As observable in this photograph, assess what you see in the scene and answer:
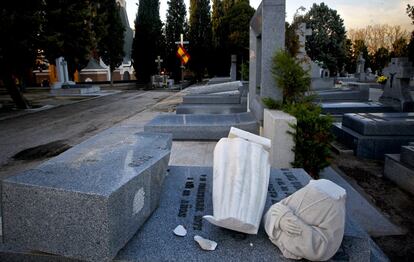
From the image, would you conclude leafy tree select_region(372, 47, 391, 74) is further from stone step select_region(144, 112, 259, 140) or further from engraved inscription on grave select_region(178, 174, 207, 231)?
engraved inscription on grave select_region(178, 174, 207, 231)

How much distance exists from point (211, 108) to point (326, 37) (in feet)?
113

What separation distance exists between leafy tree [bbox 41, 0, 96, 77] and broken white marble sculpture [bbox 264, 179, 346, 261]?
50.6ft

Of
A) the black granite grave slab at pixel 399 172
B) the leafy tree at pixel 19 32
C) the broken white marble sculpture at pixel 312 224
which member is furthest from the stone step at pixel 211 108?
the broken white marble sculpture at pixel 312 224

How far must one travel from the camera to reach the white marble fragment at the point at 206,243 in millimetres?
2594

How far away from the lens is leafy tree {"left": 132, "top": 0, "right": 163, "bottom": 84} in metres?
40.8

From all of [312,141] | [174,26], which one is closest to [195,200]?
[312,141]

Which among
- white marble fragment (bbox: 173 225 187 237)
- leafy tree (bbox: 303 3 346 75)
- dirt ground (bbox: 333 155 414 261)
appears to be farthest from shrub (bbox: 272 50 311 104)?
leafy tree (bbox: 303 3 346 75)

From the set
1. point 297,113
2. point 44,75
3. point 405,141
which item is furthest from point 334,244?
point 44,75

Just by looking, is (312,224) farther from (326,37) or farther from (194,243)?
(326,37)

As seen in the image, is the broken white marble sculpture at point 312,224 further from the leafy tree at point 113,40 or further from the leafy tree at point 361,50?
the leafy tree at point 361,50

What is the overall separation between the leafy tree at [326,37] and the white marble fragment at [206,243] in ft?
134

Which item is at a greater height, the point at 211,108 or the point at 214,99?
the point at 214,99

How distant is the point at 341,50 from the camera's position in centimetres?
4091

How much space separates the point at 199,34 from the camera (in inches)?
1607
